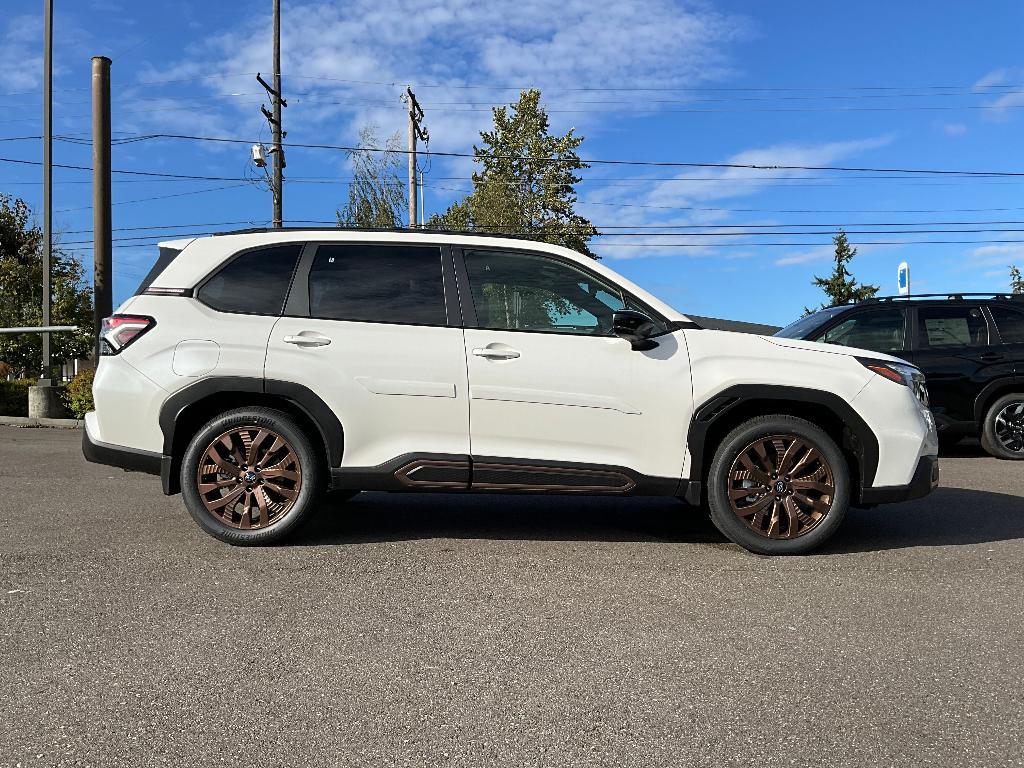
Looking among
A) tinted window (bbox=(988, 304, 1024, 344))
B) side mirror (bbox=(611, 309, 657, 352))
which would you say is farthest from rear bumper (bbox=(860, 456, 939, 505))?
tinted window (bbox=(988, 304, 1024, 344))

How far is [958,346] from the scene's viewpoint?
31.1ft

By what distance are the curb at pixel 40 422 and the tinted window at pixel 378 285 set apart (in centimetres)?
1047

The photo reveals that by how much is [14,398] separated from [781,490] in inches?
575

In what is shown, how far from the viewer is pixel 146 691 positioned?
112 inches

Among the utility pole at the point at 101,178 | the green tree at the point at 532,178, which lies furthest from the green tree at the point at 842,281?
the utility pole at the point at 101,178

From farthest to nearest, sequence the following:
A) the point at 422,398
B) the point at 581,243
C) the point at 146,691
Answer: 1. the point at 581,243
2. the point at 422,398
3. the point at 146,691

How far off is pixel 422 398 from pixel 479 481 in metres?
0.59

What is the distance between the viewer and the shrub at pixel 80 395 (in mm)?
13977

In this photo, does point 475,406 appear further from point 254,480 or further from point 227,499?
point 227,499

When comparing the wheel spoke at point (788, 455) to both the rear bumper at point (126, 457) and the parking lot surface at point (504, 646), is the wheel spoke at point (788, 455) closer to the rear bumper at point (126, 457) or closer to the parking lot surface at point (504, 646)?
the parking lot surface at point (504, 646)

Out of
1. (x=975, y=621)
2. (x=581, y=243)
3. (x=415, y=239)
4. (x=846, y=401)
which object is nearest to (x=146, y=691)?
(x=415, y=239)

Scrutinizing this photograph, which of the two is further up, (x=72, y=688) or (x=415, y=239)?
(x=415, y=239)

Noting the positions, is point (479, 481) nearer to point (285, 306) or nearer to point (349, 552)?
point (349, 552)

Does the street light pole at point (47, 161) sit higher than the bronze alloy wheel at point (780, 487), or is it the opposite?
the street light pole at point (47, 161)
